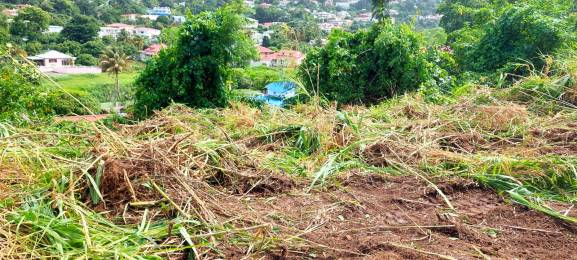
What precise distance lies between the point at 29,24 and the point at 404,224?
119 feet

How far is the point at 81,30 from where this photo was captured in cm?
3594

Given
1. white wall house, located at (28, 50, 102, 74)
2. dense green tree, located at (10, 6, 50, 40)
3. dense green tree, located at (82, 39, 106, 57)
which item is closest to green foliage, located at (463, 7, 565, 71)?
white wall house, located at (28, 50, 102, 74)

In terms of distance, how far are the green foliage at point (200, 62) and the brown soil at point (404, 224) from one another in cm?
538

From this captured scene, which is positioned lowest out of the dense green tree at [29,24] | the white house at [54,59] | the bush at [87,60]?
the bush at [87,60]

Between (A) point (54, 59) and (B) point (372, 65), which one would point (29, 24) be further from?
(B) point (372, 65)

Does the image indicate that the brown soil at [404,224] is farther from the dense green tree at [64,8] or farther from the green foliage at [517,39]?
the dense green tree at [64,8]

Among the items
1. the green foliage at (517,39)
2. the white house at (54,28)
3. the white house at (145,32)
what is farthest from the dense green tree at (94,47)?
the green foliage at (517,39)

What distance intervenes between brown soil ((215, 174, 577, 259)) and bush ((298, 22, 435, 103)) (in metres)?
5.22

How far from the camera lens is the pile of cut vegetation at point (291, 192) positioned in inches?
89.9

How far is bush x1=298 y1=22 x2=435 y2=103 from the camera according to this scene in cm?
820

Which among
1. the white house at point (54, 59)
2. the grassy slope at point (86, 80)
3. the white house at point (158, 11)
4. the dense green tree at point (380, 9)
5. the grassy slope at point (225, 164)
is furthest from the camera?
the white house at point (158, 11)

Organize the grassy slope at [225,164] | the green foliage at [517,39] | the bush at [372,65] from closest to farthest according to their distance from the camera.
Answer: the grassy slope at [225,164], the bush at [372,65], the green foliage at [517,39]

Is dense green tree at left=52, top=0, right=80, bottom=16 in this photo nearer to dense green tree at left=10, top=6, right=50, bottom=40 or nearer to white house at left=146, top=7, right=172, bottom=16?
dense green tree at left=10, top=6, right=50, bottom=40

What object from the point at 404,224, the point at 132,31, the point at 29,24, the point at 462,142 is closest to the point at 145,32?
the point at 132,31
